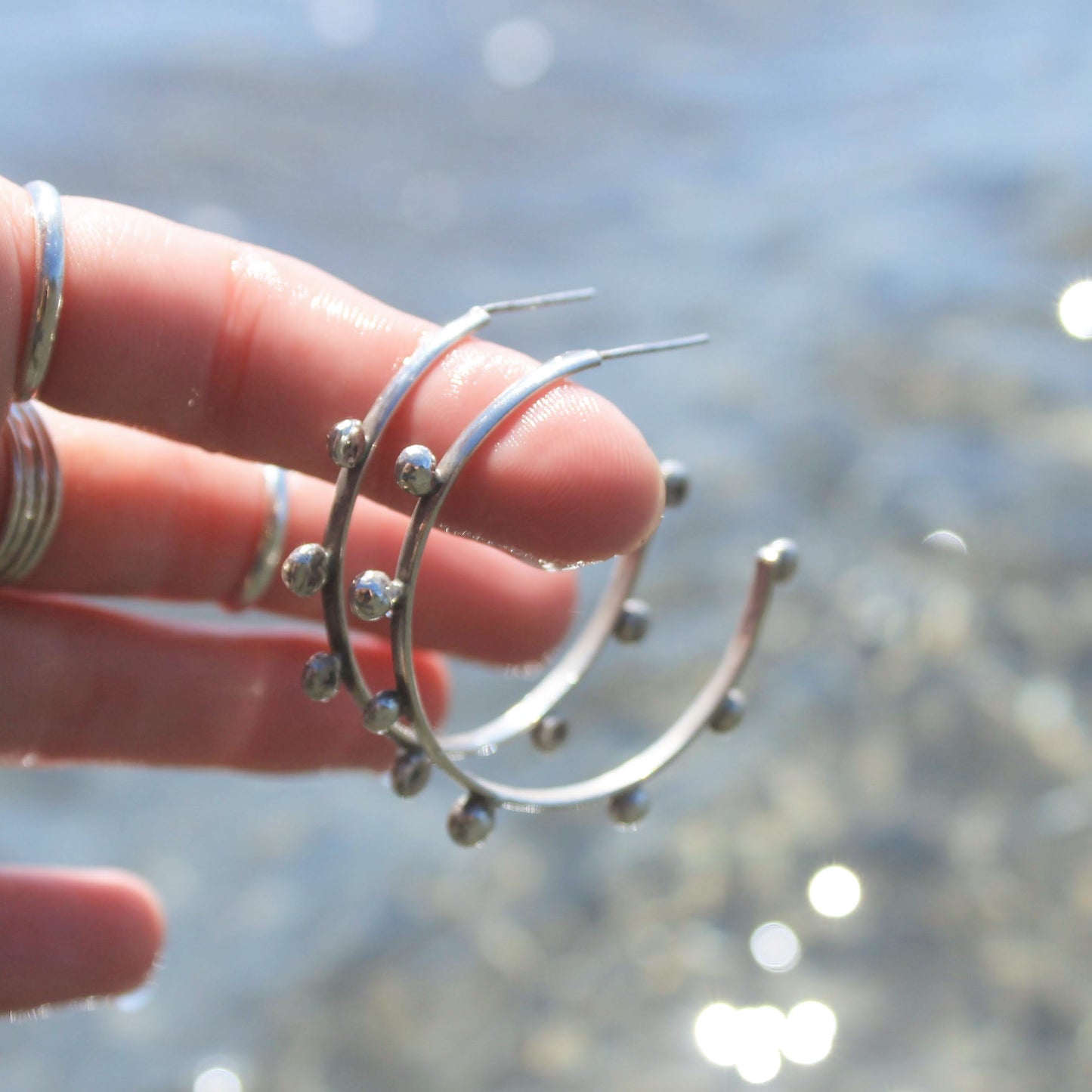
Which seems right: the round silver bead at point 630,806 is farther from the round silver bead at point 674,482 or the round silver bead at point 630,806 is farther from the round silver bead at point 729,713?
the round silver bead at point 674,482

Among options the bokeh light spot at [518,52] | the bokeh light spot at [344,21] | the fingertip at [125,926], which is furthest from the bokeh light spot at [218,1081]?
the bokeh light spot at [344,21]

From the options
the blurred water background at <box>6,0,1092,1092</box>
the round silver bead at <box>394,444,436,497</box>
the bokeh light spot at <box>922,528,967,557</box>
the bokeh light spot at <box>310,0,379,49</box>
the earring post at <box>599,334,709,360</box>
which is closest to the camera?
the round silver bead at <box>394,444,436,497</box>

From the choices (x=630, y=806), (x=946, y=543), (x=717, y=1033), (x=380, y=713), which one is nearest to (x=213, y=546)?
(x=380, y=713)

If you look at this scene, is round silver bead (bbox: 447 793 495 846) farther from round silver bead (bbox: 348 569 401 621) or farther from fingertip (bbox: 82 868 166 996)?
fingertip (bbox: 82 868 166 996)

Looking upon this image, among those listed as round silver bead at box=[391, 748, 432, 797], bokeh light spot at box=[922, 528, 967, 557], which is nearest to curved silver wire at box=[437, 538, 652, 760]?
round silver bead at box=[391, 748, 432, 797]

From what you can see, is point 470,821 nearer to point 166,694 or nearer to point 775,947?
point 166,694

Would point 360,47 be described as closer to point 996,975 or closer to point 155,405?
point 155,405
